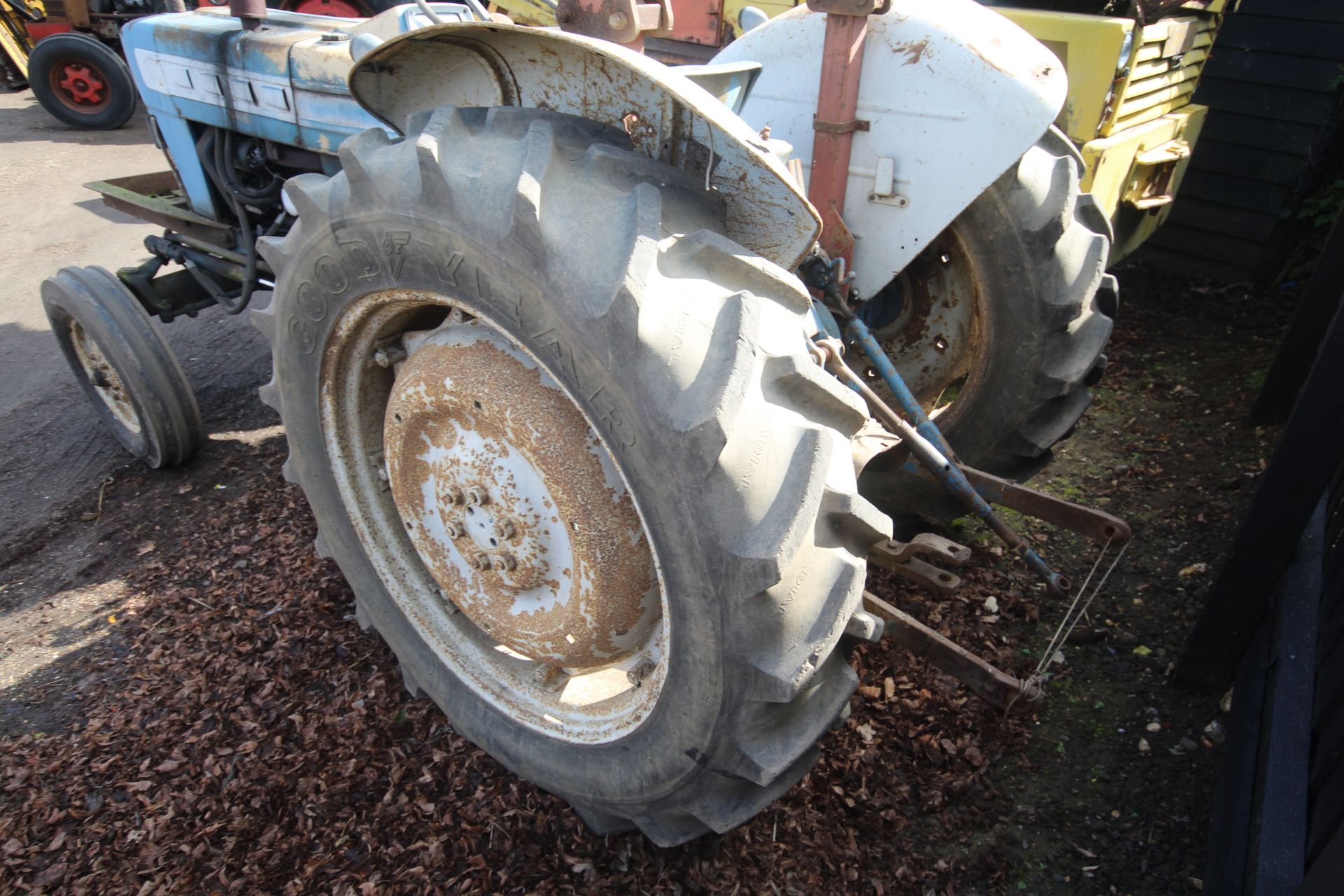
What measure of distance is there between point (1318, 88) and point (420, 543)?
17.7 ft

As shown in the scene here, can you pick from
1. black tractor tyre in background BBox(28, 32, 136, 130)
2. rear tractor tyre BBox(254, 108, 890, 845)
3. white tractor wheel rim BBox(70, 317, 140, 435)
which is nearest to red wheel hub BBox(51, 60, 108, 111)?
black tractor tyre in background BBox(28, 32, 136, 130)

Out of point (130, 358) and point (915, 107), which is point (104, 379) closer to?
point (130, 358)

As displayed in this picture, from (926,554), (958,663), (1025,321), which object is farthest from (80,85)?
(958,663)

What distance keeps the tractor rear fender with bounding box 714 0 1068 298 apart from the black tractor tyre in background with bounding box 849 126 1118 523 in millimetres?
234

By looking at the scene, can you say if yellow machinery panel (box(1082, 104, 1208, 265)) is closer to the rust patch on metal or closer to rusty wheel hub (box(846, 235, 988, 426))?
rusty wheel hub (box(846, 235, 988, 426))

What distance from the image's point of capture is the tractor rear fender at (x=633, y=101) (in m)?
1.47

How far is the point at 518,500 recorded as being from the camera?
1750 millimetres

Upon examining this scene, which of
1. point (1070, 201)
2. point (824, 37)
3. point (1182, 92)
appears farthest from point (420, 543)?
point (1182, 92)

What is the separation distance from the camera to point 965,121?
6.93 ft

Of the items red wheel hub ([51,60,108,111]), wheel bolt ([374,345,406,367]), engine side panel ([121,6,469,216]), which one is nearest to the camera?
wheel bolt ([374,345,406,367])

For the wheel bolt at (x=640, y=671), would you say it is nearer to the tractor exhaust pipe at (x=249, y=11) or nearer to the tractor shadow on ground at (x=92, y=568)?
the tractor shadow on ground at (x=92, y=568)

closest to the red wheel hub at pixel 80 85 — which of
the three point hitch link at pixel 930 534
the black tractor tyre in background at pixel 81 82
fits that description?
the black tractor tyre in background at pixel 81 82

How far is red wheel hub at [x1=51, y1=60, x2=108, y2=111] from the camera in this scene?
882 cm

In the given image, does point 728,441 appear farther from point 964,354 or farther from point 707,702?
point 964,354
